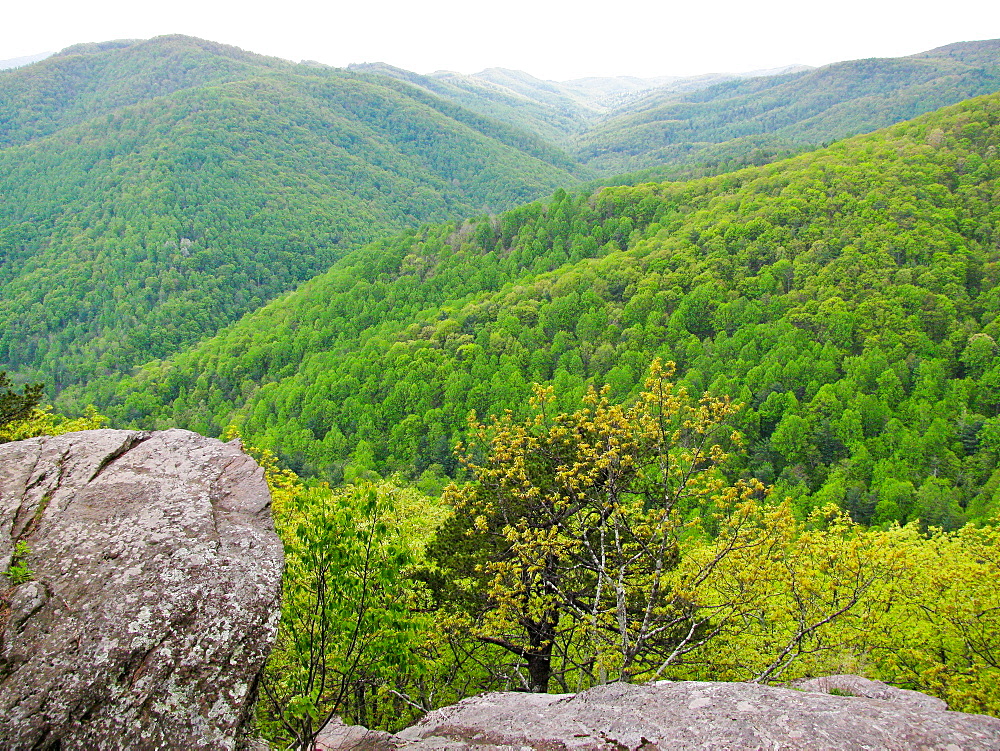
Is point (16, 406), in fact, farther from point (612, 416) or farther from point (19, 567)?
point (612, 416)

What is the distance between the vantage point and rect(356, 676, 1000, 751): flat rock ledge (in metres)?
6.43

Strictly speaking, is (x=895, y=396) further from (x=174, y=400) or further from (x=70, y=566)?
(x=174, y=400)

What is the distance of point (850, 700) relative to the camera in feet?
23.8

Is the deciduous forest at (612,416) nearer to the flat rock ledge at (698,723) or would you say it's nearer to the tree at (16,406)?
the tree at (16,406)

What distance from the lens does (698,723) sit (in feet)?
22.9

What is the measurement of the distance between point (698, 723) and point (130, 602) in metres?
7.00

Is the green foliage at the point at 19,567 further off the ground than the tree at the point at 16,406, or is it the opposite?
the green foliage at the point at 19,567

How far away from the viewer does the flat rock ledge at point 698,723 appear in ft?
21.1

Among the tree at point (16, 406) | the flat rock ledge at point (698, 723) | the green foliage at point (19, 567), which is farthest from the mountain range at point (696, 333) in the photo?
the green foliage at point (19, 567)

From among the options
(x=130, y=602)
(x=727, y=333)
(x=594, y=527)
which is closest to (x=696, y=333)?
(x=727, y=333)

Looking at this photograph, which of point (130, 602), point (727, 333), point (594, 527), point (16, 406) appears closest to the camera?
point (130, 602)

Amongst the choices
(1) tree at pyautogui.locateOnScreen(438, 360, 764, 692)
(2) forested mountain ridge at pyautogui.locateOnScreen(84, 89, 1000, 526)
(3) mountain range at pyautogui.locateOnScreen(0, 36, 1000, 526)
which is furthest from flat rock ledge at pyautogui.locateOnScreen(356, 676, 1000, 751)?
(2) forested mountain ridge at pyautogui.locateOnScreen(84, 89, 1000, 526)

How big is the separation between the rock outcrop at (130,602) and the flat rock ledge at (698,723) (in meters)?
2.83

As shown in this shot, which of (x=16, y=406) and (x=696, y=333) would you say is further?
(x=696, y=333)
